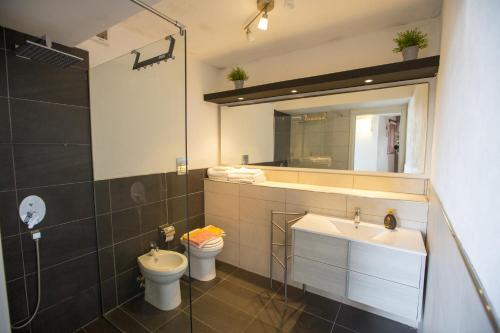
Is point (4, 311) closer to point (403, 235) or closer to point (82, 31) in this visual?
point (82, 31)

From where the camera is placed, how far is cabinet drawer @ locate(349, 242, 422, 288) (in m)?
1.49

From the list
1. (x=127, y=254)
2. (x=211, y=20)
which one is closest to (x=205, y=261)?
(x=127, y=254)

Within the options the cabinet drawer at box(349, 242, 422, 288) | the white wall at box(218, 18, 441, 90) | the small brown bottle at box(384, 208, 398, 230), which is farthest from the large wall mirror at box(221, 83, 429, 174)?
the cabinet drawer at box(349, 242, 422, 288)

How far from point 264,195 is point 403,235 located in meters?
1.28

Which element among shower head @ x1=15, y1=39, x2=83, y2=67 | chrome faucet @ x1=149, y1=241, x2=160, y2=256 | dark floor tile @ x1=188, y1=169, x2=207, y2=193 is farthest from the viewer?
dark floor tile @ x1=188, y1=169, x2=207, y2=193

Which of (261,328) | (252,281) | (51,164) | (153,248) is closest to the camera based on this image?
(51,164)

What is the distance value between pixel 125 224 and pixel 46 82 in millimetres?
1275

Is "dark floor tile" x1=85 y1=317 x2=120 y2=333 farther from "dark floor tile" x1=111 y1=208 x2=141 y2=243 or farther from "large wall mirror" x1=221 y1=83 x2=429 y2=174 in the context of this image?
"large wall mirror" x1=221 y1=83 x2=429 y2=174

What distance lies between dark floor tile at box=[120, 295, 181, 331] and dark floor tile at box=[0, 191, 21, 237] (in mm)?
1137

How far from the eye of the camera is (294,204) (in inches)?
91.0

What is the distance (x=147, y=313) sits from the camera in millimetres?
2039

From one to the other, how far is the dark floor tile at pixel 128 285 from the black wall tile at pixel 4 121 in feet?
4.61

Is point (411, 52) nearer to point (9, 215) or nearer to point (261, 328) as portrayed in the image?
point (261, 328)

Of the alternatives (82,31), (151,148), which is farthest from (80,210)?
(82,31)
